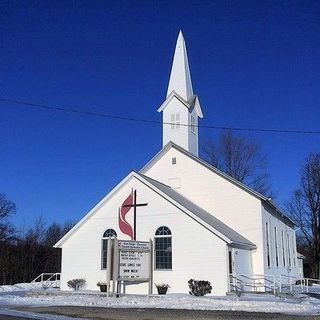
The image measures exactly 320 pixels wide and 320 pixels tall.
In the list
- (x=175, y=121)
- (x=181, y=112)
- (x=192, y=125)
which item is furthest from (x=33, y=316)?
(x=192, y=125)

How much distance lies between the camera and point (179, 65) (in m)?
42.0

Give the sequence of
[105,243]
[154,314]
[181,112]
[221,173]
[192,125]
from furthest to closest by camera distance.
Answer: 1. [192,125]
2. [181,112]
3. [221,173]
4. [105,243]
5. [154,314]

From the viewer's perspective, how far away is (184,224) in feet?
95.5

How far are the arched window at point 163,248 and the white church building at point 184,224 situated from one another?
0.06 metres

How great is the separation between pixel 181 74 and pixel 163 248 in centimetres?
1729

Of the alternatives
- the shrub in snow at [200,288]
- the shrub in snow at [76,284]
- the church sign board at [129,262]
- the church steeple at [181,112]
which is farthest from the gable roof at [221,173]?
the shrub in snow at [76,284]

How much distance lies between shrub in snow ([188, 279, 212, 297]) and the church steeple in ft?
43.4

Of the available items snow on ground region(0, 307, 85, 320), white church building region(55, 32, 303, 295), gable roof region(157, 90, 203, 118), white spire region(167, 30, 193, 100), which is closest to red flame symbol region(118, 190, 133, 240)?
white church building region(55, 32, 303, 295)

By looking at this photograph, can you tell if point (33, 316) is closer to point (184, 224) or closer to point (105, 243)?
point (184, 224)

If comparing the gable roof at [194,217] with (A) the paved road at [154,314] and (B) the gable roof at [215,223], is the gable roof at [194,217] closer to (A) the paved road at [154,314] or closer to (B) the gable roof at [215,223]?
(B) the gable roof at [215,223]

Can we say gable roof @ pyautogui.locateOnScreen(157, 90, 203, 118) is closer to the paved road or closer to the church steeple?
the church steeple

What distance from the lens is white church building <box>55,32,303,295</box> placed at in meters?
28.4

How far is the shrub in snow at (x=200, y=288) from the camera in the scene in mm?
26922

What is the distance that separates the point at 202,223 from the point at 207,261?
2178mm
